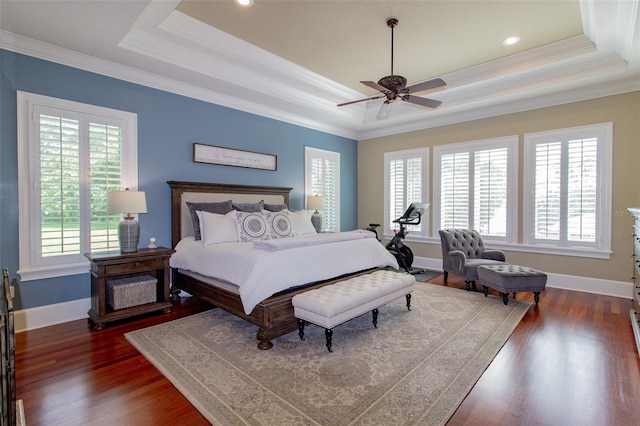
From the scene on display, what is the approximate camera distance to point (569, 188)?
4641 millimetres

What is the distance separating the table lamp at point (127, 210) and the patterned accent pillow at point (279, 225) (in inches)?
60.4

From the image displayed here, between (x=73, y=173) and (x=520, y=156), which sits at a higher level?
(x=520, y=156)

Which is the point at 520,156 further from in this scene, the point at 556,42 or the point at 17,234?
the point at 17,234

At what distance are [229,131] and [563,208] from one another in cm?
523

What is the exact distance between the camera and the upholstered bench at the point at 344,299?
2.62m

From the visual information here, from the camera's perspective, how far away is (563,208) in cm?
470

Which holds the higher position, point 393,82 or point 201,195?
point 393,82

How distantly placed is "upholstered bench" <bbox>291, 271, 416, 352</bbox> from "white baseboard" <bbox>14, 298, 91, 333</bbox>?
2530 mm

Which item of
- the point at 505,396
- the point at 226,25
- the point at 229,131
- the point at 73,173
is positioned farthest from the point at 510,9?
the point at 73,173

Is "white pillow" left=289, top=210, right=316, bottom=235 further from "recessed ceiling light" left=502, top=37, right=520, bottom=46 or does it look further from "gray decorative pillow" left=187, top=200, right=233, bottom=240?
"recessed ceiling light" left=502, top=37, right=520, bottom=46

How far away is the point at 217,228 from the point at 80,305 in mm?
1693

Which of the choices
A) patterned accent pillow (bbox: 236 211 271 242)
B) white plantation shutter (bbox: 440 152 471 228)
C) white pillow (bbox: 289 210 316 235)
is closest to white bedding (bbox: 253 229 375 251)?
patterned accent pillow (bbox: 236 211 271 242)

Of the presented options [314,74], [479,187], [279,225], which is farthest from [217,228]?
[479,187]

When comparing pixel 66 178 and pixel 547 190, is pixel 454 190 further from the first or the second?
pixel 66 178
